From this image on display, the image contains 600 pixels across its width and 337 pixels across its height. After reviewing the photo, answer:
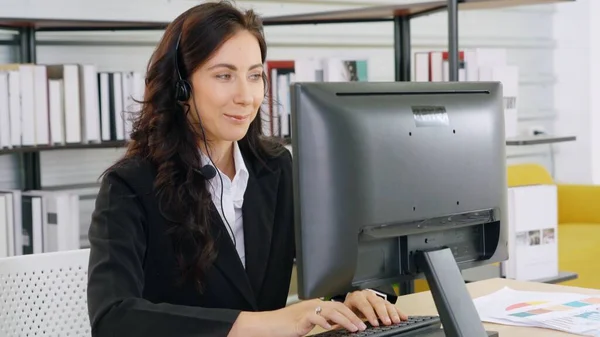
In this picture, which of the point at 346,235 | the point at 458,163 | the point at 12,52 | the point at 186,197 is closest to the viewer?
the point at 346,235

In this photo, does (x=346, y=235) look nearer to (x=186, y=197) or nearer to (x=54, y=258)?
(x=186, y=197)

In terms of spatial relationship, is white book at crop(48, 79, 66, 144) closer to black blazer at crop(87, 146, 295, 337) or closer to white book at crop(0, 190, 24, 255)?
white book at crop(0, 190, 24, 255)

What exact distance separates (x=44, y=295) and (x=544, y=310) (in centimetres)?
105

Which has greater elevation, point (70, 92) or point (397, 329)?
point (70, 92)

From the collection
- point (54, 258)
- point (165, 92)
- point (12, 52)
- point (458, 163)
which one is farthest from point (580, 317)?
point (12, 52)

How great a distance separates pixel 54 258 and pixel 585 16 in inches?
195

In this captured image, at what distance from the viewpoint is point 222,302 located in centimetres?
182

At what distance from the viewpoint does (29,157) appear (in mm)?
3809

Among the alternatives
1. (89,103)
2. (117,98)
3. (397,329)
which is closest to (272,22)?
(117,98)

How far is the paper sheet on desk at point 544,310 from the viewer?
1.82 m

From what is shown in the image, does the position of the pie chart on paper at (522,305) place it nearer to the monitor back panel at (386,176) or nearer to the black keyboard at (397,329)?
the black keyboard at (397,329)

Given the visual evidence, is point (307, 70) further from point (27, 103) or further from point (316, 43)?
point (27, 103)

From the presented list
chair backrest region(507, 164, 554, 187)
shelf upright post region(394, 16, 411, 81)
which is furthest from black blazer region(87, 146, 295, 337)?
chair backrest region(507, 164, 554, 187)

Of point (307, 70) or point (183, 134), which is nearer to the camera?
point (183, 134)
